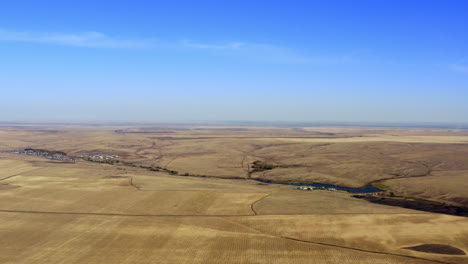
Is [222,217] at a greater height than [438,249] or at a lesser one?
lesser

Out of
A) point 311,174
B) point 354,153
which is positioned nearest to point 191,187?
point 311,174

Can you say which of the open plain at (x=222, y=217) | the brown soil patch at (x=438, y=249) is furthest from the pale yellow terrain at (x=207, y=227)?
the brown soil patch at (x=438, y=249)

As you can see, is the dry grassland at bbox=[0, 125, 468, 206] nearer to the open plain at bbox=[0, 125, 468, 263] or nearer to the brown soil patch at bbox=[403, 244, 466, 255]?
the open plain at bbox=[0, 125, 468, 263]

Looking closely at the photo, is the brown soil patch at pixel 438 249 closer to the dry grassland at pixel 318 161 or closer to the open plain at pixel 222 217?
the open plain at pixel 222 217

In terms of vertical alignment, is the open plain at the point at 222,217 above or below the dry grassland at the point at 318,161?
below

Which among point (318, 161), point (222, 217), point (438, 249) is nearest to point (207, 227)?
point (222, 217)

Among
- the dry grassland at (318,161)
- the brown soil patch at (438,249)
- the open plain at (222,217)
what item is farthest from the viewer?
the dry grassland at (318,161)

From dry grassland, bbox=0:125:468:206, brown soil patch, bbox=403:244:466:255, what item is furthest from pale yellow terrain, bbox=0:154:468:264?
dry grassland, bbox=0:125:468:206

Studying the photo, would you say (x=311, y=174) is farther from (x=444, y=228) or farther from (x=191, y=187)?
(x=444, y=228)

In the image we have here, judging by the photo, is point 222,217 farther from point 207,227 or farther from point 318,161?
point 318,161

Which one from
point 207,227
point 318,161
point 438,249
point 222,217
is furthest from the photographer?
point 318,161

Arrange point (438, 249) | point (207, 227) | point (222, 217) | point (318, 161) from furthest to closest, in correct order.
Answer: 1. point (318, 161)
2. point (222, 217)
3. point (207, 227)
4. point (438, 249)
